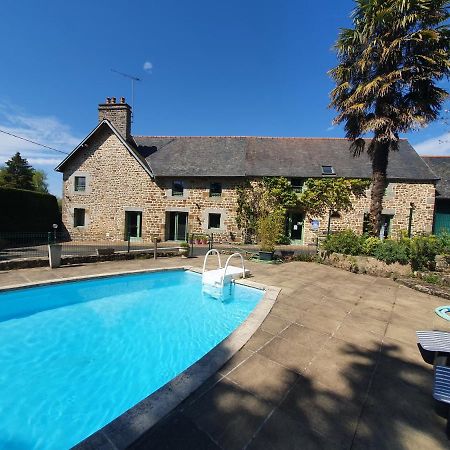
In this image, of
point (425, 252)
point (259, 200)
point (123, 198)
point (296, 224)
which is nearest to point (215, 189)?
point (259, 200)

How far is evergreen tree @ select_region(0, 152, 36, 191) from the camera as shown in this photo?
A: 1342 inches

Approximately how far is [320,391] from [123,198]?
57.8 feet

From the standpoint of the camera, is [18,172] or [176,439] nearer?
[176,439]

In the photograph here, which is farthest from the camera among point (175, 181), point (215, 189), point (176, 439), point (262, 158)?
point (262, 158)

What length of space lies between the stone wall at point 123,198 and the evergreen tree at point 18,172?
23074mm

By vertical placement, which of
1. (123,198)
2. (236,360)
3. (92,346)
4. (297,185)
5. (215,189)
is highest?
(297,185)

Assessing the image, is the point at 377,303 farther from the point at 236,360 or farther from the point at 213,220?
the point at 213,220

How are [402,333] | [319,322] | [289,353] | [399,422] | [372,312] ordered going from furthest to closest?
1. [372,312]
2. [319,322]
3. [402,333]
4. [289,353]
5. [399,422]

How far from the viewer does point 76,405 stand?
11.4 ft

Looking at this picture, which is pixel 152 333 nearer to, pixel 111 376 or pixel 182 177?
pixel 111 376

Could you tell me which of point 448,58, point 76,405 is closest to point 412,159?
point 448,58

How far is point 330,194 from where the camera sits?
16.2m

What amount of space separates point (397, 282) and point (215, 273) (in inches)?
230

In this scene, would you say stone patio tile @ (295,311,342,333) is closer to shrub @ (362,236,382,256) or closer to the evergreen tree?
shrub @ (362,236,382,256)
